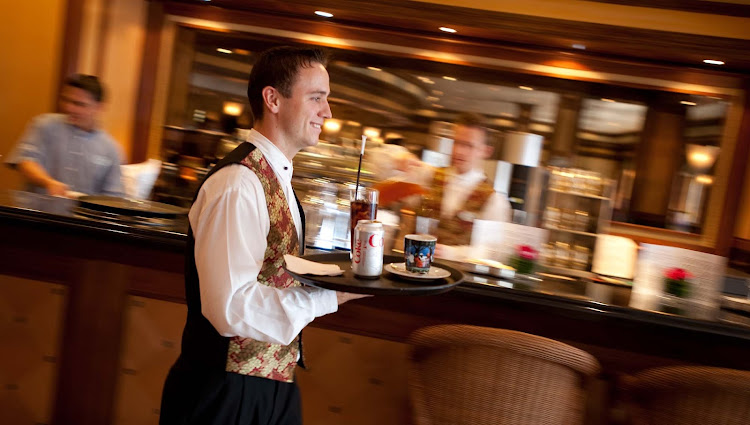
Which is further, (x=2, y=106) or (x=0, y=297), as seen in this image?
(x=2, y=106)

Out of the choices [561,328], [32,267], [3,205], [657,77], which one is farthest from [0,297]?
[657,77]

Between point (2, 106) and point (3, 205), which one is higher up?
point (2, 106)

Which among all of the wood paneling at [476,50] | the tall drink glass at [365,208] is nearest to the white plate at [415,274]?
the tall drink glass at [365,208]

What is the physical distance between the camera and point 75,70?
5113 millimetres

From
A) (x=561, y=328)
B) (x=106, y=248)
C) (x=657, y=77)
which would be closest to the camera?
(x=561, y=328)

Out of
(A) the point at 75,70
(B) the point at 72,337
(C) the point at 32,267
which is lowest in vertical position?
(B) the point at 72,337

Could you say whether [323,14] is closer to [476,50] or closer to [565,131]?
[476,50]

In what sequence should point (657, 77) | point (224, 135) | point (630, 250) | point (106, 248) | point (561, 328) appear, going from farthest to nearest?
point (224, 135) → point (657, 77) → point (630, 250) → point (106, 248) → point (561, 328)

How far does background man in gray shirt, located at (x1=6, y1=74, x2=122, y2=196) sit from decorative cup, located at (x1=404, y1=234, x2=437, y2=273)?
2641 mm

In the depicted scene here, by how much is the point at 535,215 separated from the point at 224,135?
8.23ft

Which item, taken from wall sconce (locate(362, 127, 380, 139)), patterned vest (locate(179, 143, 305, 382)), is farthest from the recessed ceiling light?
patterned vest (locate(179, 143, 305, 382))

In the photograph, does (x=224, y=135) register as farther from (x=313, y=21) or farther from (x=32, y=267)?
(x=32, y=267)

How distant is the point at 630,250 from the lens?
447 cm

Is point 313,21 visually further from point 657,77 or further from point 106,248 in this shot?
point 106,248
